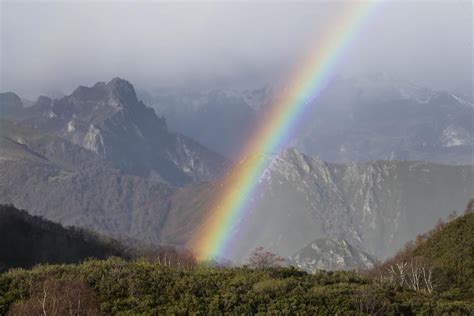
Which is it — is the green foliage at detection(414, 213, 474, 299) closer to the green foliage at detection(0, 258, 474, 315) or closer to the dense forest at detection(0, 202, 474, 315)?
the dense forest at detection(0, 202, 474, 315)

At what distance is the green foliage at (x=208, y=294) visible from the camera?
137ft

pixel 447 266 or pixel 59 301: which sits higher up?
pixel 447 266

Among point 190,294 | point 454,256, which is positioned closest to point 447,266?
point 454,256

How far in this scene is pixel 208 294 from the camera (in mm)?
44438

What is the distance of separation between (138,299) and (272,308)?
380 inches

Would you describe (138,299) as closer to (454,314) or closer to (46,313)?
(46,313)

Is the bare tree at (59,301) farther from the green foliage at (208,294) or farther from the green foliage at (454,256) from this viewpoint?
the green foliage at (454,256)

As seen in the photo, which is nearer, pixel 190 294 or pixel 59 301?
pixel 59 301

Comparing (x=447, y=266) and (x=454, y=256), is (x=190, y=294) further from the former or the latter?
(x=454, y=256)

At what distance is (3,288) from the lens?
145 feet

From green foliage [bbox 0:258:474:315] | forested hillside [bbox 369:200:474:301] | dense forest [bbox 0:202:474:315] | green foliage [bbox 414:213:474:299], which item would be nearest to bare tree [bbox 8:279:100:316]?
dense forest [bbox 0:202:474:315]

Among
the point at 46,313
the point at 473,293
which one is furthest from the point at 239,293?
the point at 473,293

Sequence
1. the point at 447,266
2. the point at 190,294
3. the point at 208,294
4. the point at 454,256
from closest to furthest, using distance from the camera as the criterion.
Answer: the point at 190,294, the point at 208,294, the point at 447,266, the point at 454,256

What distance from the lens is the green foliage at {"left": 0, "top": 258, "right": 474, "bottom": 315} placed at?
137 ft
